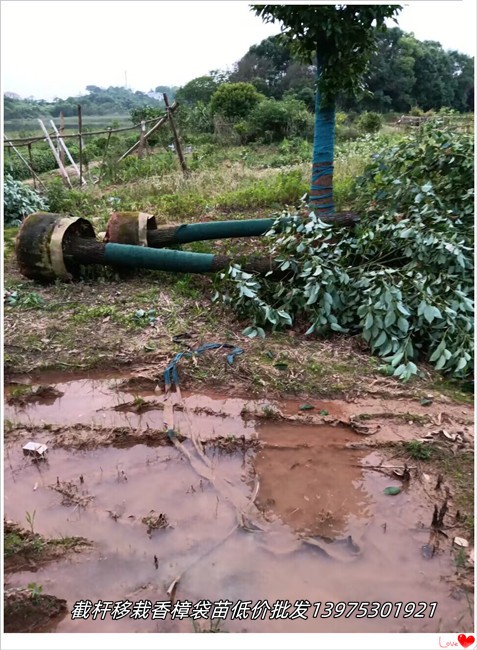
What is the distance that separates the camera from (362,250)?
4.47m

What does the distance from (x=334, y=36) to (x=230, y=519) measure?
4147 millimetres

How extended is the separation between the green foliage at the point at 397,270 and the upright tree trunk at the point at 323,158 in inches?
19.2

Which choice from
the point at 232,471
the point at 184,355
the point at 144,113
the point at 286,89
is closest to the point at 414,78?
the point at 286,89

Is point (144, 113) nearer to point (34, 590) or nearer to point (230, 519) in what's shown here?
point (230, 519)

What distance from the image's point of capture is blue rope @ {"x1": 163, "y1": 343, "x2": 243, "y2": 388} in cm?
357

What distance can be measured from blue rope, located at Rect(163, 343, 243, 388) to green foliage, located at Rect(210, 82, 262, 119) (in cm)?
1298

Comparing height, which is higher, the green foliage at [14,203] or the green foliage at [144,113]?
the green foliage at [144,113]

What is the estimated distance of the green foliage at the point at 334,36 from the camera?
4.39 meters

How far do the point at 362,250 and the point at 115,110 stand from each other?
13.3 meters

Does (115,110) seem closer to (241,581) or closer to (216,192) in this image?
(216,192)

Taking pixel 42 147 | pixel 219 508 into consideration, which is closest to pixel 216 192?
pixel 219 508

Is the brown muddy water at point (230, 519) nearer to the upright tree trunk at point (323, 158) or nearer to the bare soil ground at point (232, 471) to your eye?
the bare soil ground at point (232, 471)
